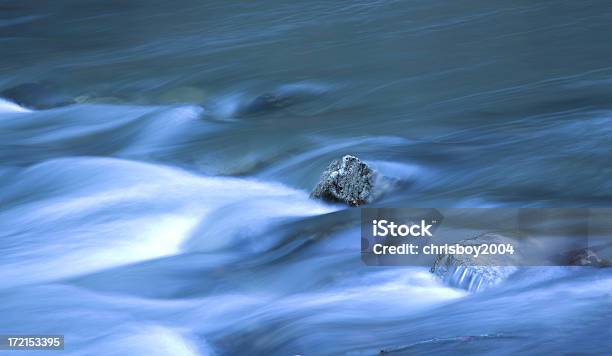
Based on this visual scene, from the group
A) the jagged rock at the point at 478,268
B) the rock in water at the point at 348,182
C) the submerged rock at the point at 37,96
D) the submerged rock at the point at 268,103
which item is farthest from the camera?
the submerged rock at the point at 37,96

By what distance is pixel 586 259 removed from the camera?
452 cm

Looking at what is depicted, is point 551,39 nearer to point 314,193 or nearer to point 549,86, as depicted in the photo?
point 549,86

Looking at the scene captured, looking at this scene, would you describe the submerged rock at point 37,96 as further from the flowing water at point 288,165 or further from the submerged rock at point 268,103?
the submerged rock at point 268,103

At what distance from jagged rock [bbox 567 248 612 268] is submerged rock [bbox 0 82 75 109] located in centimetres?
591

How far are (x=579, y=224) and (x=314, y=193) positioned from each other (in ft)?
5.58

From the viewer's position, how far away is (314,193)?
6.18 metres

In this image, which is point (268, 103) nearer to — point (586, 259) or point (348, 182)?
point (348, 182)

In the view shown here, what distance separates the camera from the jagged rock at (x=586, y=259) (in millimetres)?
4465

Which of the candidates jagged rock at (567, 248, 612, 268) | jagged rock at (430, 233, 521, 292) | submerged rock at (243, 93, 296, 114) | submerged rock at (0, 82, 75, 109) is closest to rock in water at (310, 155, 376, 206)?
jagged rock at (430, 233, 521, 292)

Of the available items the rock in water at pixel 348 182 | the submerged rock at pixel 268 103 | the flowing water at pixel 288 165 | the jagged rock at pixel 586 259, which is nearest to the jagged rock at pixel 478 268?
the flowing water at pixel 288 165

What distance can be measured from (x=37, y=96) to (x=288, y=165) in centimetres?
382

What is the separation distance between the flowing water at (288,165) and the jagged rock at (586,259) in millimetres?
119

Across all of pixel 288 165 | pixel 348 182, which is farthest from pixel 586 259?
pixel 288 165

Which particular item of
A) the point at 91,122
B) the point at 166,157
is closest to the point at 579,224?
the point at 166,157
